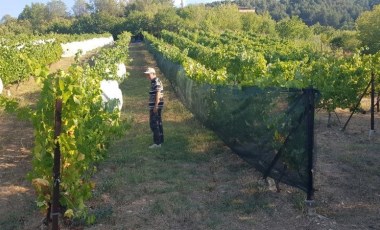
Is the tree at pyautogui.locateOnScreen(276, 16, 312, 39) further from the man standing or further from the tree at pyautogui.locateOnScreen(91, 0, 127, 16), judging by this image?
the tree at pyautogui.locateOnScreen(91, 0, 127, 16)

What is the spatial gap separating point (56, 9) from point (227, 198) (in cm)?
12881

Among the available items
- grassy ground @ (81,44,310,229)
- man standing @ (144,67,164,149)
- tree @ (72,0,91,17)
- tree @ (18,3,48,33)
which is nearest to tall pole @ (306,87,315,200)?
grassy ground @ (81,44,310,229)

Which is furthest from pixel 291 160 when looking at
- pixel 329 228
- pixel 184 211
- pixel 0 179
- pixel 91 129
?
pixel 0 179

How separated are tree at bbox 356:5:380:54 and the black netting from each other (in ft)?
105

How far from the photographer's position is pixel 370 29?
1524 inches

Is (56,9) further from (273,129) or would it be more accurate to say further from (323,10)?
(273,129)

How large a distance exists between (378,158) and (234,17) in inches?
2372

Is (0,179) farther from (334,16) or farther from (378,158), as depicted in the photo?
(334,16)

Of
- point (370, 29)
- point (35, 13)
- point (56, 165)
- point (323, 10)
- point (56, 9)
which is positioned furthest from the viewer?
point (56, 9)

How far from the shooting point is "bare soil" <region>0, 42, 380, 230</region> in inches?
221

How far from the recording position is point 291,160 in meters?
6.05

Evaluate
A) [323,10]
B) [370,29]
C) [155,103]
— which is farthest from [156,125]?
[323,10]

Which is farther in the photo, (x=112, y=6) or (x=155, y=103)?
(x=112, y=6)

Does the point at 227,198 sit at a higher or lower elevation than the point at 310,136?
lower
